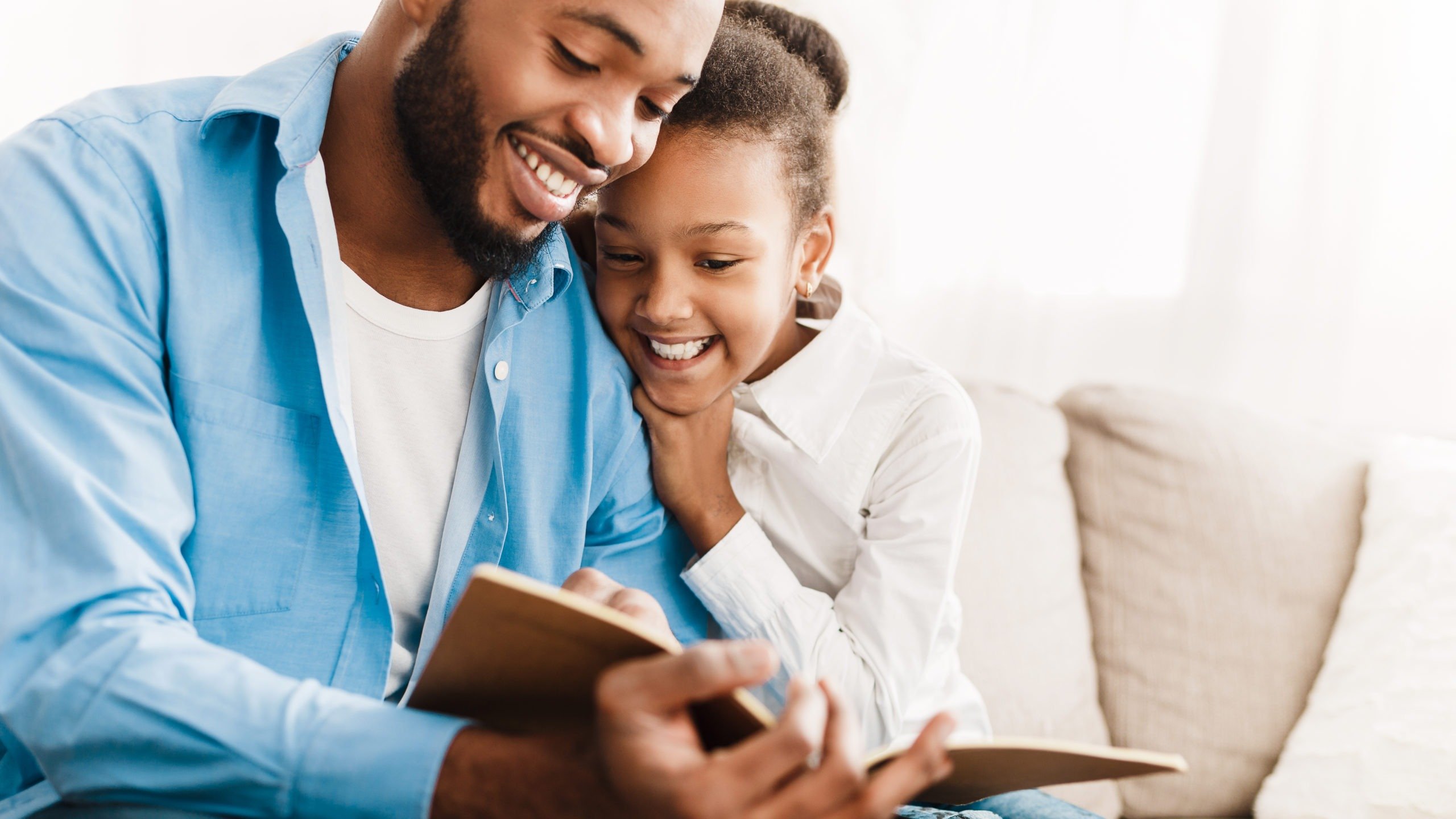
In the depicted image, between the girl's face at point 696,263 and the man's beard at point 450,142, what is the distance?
15 cm

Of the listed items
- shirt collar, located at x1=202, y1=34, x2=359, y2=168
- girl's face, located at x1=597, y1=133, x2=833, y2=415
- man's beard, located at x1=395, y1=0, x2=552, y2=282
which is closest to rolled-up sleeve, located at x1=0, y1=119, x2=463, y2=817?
shirt collar, located at x1=202, y1=34, x2=359, y2=168

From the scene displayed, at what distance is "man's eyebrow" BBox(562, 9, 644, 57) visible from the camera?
1060mm

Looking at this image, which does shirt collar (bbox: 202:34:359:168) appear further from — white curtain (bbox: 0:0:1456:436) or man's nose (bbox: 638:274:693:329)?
white curtain (bbox: 0:0:1456:436)

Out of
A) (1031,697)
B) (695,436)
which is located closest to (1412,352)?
Answer: (1031,697)

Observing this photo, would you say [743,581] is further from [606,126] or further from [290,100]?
[290,100]

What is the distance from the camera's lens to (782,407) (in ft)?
4.75

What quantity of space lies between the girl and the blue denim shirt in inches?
3.4

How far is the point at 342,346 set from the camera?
1117 millimetres

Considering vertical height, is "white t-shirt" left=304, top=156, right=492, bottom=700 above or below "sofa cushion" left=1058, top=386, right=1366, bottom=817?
above

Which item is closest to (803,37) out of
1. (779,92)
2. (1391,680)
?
(779,92)

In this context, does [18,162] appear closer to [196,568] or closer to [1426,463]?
[196,568]

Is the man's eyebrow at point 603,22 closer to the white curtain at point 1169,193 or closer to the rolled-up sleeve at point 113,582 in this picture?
the rolled-up sleeve at point 113,582

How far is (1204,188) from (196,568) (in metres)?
2.08

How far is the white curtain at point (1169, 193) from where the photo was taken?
2191mm
